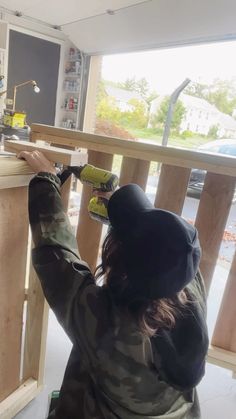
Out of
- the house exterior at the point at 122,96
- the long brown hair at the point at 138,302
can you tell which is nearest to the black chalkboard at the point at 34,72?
the house exterior at the point at 122,96

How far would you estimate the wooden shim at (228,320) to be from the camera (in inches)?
44.9

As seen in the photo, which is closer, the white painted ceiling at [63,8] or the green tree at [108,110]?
the white painted ceiling at [63,8]

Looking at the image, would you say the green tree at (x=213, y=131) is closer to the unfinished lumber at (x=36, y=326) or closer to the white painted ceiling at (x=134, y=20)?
the white painted ceiling at (x=134, y=20)

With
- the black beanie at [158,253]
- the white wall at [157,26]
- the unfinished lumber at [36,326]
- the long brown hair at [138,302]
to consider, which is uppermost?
the white wall at [157,26]

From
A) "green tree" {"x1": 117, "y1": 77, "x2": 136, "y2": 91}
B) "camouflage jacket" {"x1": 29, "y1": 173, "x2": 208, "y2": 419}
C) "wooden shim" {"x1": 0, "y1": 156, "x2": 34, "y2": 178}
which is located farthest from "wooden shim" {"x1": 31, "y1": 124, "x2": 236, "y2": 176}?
"green tree" {"x1": 117, "y1": 77, "x2": 136, "y2": 91}

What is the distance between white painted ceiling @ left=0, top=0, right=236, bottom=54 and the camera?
3.09 m

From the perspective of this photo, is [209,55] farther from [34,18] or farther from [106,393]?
[106,393]

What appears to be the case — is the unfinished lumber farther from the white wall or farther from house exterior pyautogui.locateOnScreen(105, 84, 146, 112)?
house exterior pyautogui.locateOnScreen(105, 84, 146, 112)

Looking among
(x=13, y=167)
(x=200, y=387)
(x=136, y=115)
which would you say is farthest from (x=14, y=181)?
(x=136, y=115)

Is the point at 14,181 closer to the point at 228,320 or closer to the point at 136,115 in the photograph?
the point at 228,320

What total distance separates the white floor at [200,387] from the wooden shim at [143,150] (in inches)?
44.3

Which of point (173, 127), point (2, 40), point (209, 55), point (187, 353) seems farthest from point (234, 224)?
point (2, 40)

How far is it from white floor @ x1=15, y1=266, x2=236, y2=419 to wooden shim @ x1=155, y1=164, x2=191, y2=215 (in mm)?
988

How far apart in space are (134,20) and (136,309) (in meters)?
4.02
